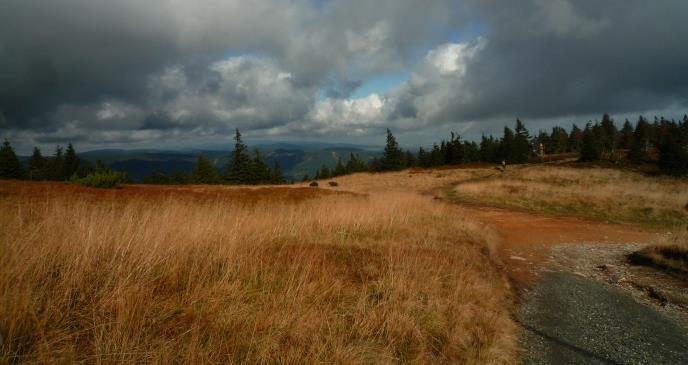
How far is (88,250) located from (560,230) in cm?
1449

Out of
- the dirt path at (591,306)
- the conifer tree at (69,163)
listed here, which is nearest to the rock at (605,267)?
the dirt path at (591,306)

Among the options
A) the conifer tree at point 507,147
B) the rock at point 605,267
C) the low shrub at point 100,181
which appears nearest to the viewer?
the rock at point 605,267

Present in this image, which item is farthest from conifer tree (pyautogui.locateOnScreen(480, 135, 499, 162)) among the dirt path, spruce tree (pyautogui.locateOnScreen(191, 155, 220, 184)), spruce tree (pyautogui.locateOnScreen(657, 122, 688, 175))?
the dirt path

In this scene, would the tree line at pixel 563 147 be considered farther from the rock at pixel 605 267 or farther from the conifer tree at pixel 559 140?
the rock at pixel 605 267

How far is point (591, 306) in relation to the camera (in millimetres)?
5289

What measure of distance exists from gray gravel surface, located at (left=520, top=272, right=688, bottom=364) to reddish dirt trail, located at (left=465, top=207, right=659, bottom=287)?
103cm

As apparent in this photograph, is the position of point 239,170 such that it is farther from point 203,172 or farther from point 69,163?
point 69,163

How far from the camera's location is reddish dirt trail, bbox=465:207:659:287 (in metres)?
7.94

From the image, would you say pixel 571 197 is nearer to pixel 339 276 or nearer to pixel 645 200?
pixel 645 200

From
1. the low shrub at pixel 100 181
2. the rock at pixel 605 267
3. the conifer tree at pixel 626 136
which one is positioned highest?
the conifer tree at pixel 626 136

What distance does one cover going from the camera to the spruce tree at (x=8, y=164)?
191ft

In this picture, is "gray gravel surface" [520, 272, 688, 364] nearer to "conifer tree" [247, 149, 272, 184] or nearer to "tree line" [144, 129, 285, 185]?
"tree line" [144, 129, 285, 185]

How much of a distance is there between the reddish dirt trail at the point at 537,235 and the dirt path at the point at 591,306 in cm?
4

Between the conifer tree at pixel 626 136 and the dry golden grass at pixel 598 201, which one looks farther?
the conifer tree at pixel 626 136
